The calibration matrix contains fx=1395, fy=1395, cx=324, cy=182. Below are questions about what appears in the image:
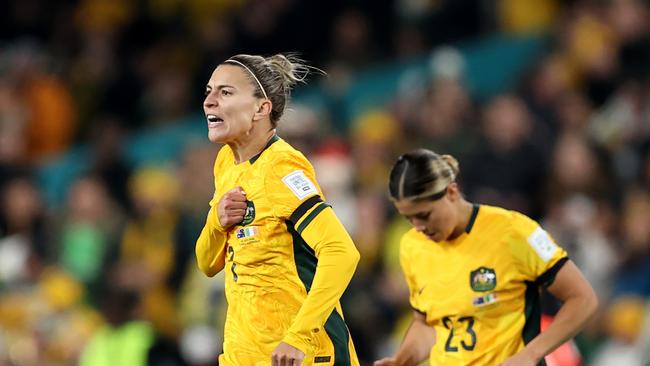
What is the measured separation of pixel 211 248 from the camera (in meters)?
5.28

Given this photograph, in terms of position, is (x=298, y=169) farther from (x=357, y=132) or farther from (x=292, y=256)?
(x=357, y=132)

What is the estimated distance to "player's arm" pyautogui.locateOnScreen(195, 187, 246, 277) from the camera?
5.01 m

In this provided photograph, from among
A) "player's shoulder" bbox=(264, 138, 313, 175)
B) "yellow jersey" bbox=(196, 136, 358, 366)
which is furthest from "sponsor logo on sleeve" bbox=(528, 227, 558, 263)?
"player's shoulder" bbox=(264, 138, 313, 175)

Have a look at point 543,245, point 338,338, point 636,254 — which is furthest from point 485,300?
point 636,254

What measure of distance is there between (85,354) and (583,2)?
506 cm

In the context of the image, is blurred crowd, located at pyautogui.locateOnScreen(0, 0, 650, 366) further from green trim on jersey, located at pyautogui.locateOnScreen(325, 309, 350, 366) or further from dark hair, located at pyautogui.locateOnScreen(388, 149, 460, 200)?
green trim on jersey, located at pyautogui.locateOnScreen(325, 309, 350, 366)

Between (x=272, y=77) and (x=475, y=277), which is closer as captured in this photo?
(x=272, y=77)

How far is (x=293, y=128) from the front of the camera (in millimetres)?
9852

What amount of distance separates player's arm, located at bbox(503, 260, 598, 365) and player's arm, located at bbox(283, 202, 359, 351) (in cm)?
90

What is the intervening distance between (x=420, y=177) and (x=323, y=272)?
32.5 inches

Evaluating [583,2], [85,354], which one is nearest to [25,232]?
[85,354]

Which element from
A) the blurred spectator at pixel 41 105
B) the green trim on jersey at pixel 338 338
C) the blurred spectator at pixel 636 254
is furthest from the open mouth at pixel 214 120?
the blurred spectator at pixel 41 105

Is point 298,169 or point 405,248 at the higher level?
point 298,169

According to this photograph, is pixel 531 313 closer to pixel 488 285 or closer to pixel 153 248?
pixel 488 285
